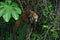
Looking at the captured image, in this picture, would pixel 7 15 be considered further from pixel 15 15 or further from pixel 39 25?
pixel 39 25

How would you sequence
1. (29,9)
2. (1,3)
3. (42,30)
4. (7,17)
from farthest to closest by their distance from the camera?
1. (42,30)
2. (29,9)
3. (1,3)
4. (7,17)

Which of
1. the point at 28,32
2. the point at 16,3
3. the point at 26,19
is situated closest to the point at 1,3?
the point at 16,3

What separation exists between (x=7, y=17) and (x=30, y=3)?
0.71 meters

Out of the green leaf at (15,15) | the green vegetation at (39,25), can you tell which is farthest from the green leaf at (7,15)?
the green vegetation at (39,25)

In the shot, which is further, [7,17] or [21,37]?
[21,37]

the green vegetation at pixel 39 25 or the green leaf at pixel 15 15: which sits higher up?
the green leaf at pixel 15 15

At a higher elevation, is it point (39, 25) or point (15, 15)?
point (15, 15)

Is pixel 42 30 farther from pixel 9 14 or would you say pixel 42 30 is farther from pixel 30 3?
pixel 9 14

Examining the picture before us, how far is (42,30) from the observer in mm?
3502

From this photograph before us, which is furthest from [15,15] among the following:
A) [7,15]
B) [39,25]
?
[39,25]

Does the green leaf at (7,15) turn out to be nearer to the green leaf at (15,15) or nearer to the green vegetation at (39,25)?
A: the green leaf at (15,15)

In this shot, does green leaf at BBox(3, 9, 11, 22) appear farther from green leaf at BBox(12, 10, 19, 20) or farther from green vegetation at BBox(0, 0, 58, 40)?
green vegetation at BBox(0, 0, 58, 40)

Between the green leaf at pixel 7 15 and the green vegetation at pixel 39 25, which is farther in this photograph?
the green vegetation at pixel 39 25

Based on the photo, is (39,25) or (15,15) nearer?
(15,15)
